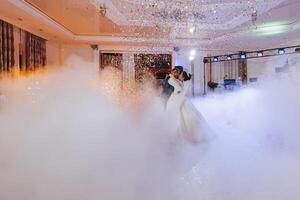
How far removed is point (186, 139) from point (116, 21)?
3.78m

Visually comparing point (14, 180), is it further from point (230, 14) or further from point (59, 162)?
point (230, 14)

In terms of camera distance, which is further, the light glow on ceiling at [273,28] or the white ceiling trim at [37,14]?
the light glow on ceiling at [273,28]

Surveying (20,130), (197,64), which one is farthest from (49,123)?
(197,64)

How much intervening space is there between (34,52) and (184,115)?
17.3 ft

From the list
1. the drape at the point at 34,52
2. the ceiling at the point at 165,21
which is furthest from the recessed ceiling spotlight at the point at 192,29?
the drape at the point at 34,52

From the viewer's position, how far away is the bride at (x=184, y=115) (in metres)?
4.50

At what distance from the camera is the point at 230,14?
6.62 meters

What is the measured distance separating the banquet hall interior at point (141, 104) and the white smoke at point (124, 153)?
0.6 inches

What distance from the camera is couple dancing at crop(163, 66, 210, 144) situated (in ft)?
14.8

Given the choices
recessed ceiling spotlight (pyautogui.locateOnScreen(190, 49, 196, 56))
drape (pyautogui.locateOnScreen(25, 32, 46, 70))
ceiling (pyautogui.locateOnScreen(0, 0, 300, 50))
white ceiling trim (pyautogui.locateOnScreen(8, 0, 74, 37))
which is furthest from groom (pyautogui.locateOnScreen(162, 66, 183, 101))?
recessed ceiling spotlight (pyautogui.locateOnScreen(190, 49, 196, 56))

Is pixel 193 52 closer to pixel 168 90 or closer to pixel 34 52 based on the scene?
pixel 34 52

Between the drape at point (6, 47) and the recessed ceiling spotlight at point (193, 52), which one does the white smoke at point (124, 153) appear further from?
the recessed ceiling spotlight at point (193, 52)

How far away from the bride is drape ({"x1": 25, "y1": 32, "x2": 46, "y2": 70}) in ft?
14.9

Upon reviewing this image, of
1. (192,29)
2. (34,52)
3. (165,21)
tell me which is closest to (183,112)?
(165,21)
